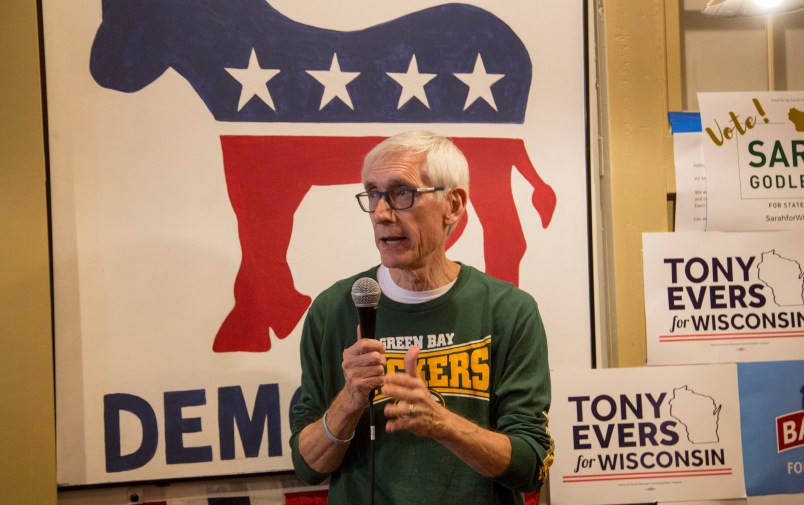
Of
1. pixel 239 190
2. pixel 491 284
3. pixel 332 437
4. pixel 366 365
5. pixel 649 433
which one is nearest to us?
pixel 366 365

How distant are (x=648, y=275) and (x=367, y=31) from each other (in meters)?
1.26

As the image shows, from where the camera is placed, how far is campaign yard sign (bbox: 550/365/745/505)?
2486 mm

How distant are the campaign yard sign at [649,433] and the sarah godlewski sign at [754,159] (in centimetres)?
56

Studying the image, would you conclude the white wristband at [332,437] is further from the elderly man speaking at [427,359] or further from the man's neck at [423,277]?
the man's neck at [423,277]

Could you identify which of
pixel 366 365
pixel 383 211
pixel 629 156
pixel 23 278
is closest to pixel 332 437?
pixel 366 365

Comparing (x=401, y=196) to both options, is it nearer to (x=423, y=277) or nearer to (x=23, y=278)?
(x=423, y=277)

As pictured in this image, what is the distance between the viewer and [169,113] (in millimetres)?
2318

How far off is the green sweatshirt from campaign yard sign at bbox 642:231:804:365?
2.58 ft

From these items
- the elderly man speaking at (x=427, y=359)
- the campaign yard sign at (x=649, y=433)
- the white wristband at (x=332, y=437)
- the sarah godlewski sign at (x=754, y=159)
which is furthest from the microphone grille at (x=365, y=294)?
the sarah godlewski sign at (x=754, y=159)

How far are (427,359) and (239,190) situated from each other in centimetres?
88

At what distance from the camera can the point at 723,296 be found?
2566 mm

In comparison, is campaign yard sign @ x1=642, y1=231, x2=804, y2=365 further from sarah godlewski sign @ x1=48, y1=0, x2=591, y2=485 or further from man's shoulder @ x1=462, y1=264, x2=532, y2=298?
man's shoulder @ x1=462, y1=264, x2=532, y2=298

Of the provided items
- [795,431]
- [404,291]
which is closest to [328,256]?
[404,291]

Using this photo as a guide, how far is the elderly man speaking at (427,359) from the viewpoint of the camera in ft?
5.92
